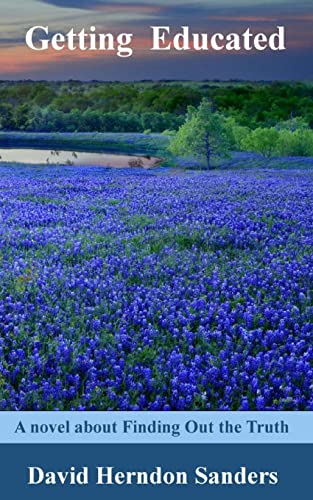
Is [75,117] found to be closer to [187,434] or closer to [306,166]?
[306,166]

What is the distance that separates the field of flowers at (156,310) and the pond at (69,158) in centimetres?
1451

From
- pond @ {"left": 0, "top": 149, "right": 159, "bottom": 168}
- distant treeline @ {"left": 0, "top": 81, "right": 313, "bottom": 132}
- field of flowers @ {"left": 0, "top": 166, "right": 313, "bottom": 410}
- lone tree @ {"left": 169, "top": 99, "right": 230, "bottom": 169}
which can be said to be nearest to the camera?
field of flowers @ {"left": 0, "top": 166, "right": 313, "bottom": 410}

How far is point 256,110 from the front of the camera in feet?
72.3

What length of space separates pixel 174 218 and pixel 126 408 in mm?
5795

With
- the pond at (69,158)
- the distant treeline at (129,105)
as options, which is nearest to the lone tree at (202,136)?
the distant treeline at (129,105)

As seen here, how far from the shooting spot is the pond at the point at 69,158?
24.7 meters

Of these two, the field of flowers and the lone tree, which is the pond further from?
the field of flowers

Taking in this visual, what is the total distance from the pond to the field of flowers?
14.5 m

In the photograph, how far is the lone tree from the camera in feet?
79.5

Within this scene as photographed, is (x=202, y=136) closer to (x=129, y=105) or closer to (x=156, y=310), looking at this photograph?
(x=129, y=105)

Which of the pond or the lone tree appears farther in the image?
the pond

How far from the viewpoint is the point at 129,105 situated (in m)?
17.5

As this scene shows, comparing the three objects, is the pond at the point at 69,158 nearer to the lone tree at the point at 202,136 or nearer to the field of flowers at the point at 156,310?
the lone tree at the point at 202,136

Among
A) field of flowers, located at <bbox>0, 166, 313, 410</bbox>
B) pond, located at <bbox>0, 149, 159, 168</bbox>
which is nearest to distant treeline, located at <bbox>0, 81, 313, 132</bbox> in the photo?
pond, located at <bbox>0, 149, 159, 168</bbox>
